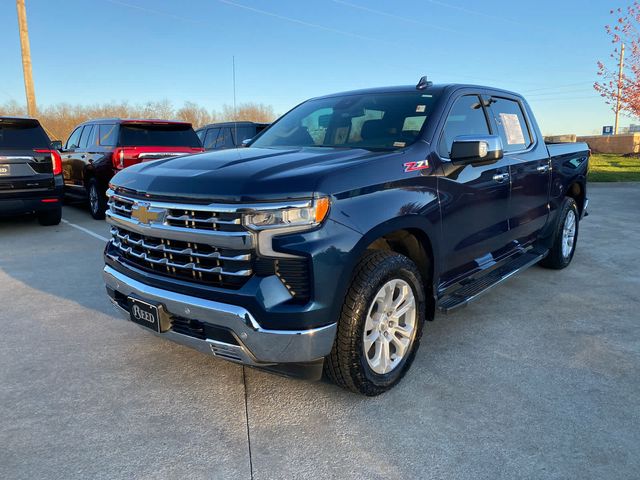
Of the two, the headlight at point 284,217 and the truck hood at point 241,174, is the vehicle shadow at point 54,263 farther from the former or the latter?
the headlight at point 284,217

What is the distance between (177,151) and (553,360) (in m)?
7.27

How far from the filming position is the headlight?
8.09 feet

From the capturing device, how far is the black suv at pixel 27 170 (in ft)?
25.0

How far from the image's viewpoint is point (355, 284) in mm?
2707

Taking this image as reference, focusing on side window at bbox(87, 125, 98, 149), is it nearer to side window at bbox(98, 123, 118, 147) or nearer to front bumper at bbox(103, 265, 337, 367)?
side window at bbox(98, 123, 118, 147)

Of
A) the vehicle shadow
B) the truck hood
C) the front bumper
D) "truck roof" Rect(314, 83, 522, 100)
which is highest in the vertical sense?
"truck roof" Rect(314, 83, 522, 100)

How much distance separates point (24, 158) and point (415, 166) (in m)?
6.97

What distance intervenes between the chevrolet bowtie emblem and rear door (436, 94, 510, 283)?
1797mm

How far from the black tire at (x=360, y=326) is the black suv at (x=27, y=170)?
695 cm

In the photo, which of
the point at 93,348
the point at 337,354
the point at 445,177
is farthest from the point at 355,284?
the point at 93,348

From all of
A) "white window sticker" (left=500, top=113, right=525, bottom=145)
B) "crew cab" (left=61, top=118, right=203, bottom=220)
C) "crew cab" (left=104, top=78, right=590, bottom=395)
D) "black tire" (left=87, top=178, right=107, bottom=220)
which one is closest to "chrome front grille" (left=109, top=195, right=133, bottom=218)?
"crew cab" (left=104, top=78, right=590, bottom=395)

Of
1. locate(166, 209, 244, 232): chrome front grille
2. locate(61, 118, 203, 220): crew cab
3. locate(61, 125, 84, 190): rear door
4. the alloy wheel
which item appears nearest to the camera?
locate(166, 209, 244, 232): chrome front grille

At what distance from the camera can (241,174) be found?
8.67ft

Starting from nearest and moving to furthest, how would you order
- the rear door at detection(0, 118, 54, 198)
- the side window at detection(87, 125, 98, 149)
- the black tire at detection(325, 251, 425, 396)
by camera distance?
the black tire at detection(325, 251, 425, 396) → the rear door at detection(0, 118, 54, 198) → the side window at detection(87, 125, 98, 149)
